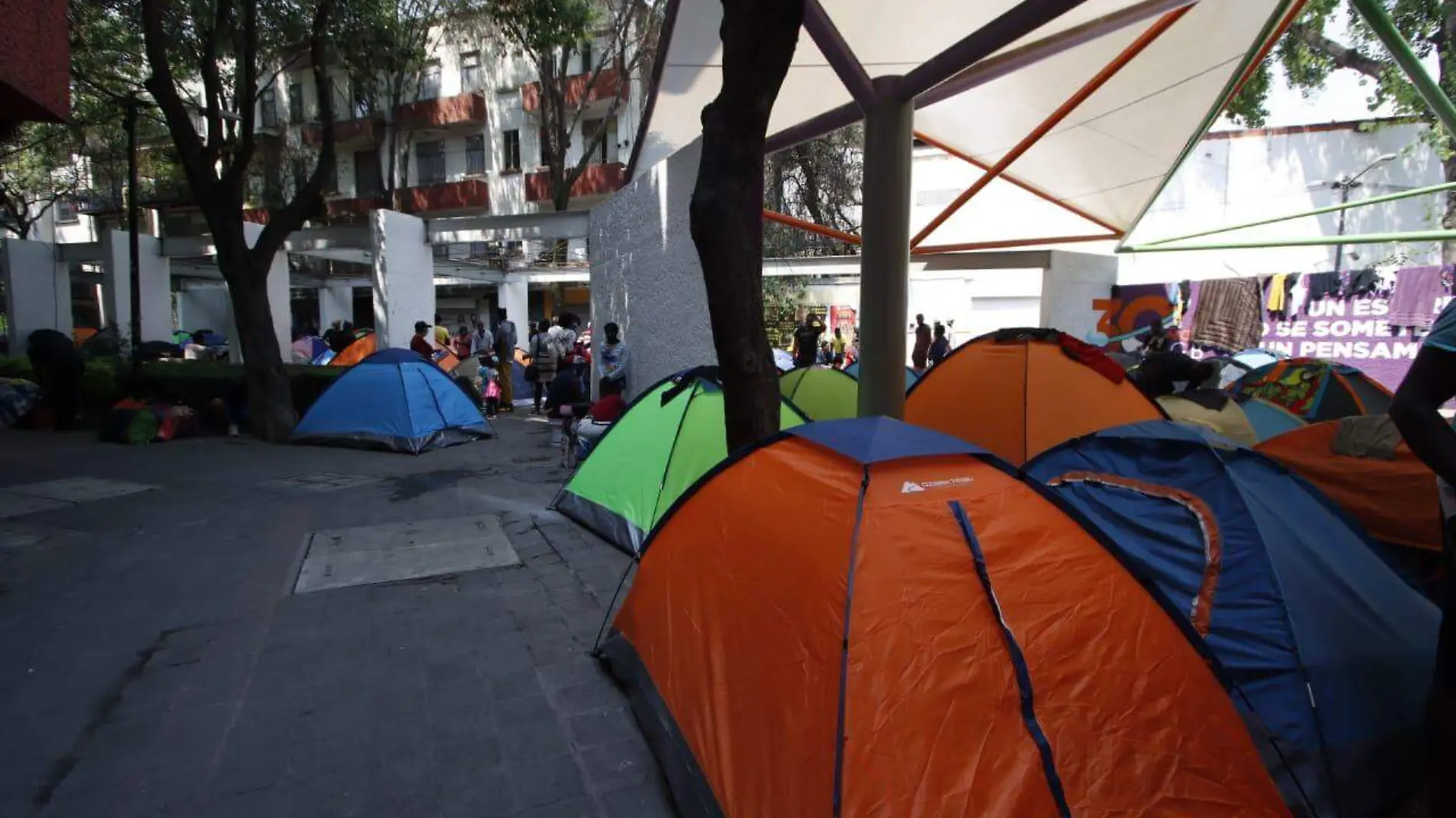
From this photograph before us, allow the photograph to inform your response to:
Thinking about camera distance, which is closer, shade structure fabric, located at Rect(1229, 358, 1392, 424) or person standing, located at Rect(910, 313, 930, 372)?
shade structure fabric, located at Rect(1229, 358, 1392, 424)

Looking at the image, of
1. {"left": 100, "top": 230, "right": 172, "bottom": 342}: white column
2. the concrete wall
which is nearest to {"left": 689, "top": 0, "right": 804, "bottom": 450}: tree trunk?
the concrete wall

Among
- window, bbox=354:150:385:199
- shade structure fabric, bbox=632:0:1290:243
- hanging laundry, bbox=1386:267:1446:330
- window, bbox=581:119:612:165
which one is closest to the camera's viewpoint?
shade structure fabric, bbox=632:0:1290:243

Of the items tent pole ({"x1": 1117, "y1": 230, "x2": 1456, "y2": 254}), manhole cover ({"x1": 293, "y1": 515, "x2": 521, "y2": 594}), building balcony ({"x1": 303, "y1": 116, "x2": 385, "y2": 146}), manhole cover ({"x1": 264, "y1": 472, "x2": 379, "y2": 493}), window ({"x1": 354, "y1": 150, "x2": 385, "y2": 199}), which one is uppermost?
building balcony ({"x1": 303, "y1": 116, "x2": 385, "y2": 146})

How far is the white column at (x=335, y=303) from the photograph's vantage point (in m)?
22.9

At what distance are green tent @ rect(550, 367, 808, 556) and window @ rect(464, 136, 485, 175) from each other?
21528 millimetres

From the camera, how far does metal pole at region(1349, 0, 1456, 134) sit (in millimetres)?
4270

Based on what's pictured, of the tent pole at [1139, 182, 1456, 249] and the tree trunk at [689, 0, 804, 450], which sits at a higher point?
the tent pole at [1139, 182, 1456, 249]

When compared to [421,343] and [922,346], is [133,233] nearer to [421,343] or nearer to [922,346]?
[421,343]

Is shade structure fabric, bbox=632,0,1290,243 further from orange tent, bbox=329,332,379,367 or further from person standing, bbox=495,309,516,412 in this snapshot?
orange tent, bbox=329,332,379,367

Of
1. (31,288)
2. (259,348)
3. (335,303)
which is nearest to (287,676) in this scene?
(259,348)

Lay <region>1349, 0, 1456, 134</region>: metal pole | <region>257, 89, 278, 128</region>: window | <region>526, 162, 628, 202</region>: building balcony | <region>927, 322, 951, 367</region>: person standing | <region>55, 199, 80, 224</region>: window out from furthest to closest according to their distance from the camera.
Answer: <region>55, 199, 80, 224</region>: window, <region>257, 89, 278, 128</region>: window, <region>526, 162, 628, 202</region>: building balcony, <region>927, 322, 951, 367</region>: person standing, <region>1349, 0, 1456, 134</region>: metal pole

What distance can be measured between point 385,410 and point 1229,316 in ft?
43.8

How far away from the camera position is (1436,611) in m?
2.87

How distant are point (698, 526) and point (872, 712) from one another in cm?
118
